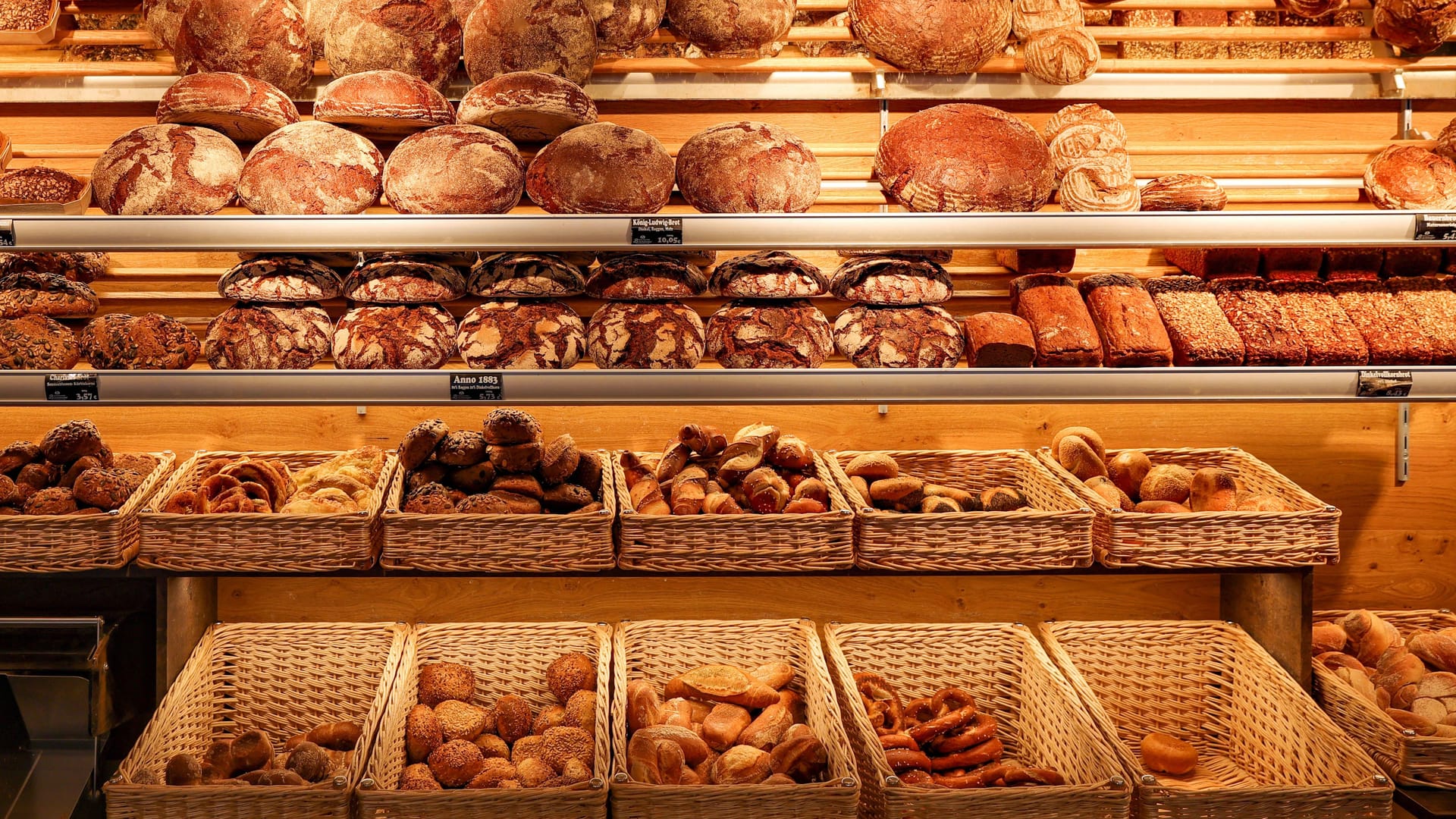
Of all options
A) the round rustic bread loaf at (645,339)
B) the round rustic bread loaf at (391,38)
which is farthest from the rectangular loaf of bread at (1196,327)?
the round rustic bread loaf at (391,38)

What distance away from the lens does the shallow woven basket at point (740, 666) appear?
2137 millimetres

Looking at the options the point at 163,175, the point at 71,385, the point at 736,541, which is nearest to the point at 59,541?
the point at 71,385

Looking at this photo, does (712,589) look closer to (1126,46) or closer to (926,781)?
(926,781)

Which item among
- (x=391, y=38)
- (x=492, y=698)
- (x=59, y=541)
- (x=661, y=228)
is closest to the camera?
(x=661, y=228)

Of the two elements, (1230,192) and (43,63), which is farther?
(1230,192)

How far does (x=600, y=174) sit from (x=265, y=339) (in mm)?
793

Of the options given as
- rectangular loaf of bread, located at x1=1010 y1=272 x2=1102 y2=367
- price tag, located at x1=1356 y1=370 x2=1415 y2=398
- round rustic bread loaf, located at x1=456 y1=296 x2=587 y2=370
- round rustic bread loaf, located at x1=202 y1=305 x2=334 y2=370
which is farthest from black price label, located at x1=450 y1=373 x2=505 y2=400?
price tag, located at x1=1356 y1=370 x2=1415 y2=398

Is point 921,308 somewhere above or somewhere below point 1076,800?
above

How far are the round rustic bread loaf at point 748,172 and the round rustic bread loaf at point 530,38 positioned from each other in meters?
0.36

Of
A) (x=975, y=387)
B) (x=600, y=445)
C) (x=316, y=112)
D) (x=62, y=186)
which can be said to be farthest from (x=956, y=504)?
(x=62, y=186)

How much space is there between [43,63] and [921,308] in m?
2.22

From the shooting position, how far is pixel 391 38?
8.14 feet

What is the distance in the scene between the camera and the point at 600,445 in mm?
3059

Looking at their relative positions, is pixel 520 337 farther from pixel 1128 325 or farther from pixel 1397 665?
pixel 1397 665
